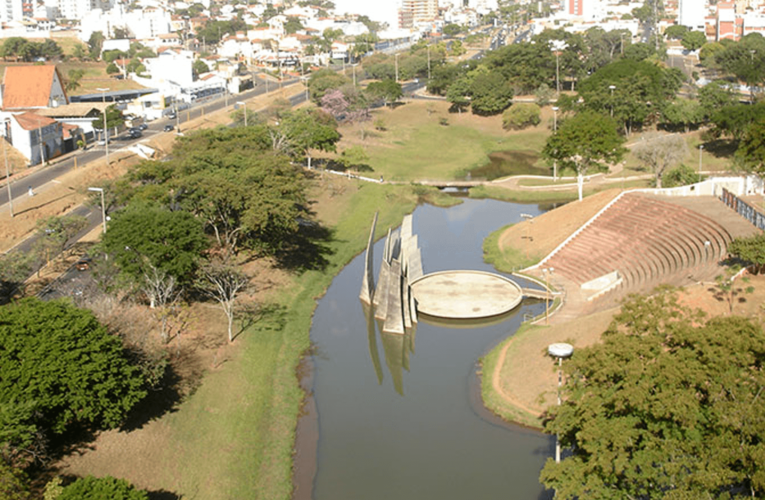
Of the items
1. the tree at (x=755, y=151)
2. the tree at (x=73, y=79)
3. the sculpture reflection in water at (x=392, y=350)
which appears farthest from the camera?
the tree at (x=73, y=79)

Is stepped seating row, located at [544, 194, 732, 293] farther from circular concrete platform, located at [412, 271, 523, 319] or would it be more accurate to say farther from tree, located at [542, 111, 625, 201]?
tree, located at [542, 111, 625, 201]

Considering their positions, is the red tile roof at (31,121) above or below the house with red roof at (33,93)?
below

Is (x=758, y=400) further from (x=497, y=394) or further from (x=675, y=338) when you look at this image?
(x=497, y=394)

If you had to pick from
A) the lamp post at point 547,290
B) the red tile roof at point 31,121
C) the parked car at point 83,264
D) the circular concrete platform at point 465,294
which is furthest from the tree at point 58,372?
the red tile roof at point 31,121

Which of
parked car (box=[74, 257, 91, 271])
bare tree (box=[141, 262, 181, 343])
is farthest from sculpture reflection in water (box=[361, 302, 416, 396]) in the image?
parked car (box=[74, 257, 91, 271])

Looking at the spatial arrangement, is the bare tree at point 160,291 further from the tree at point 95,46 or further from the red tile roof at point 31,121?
the tree at point 95,46

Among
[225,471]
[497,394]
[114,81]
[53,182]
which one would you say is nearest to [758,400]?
[497,394]
